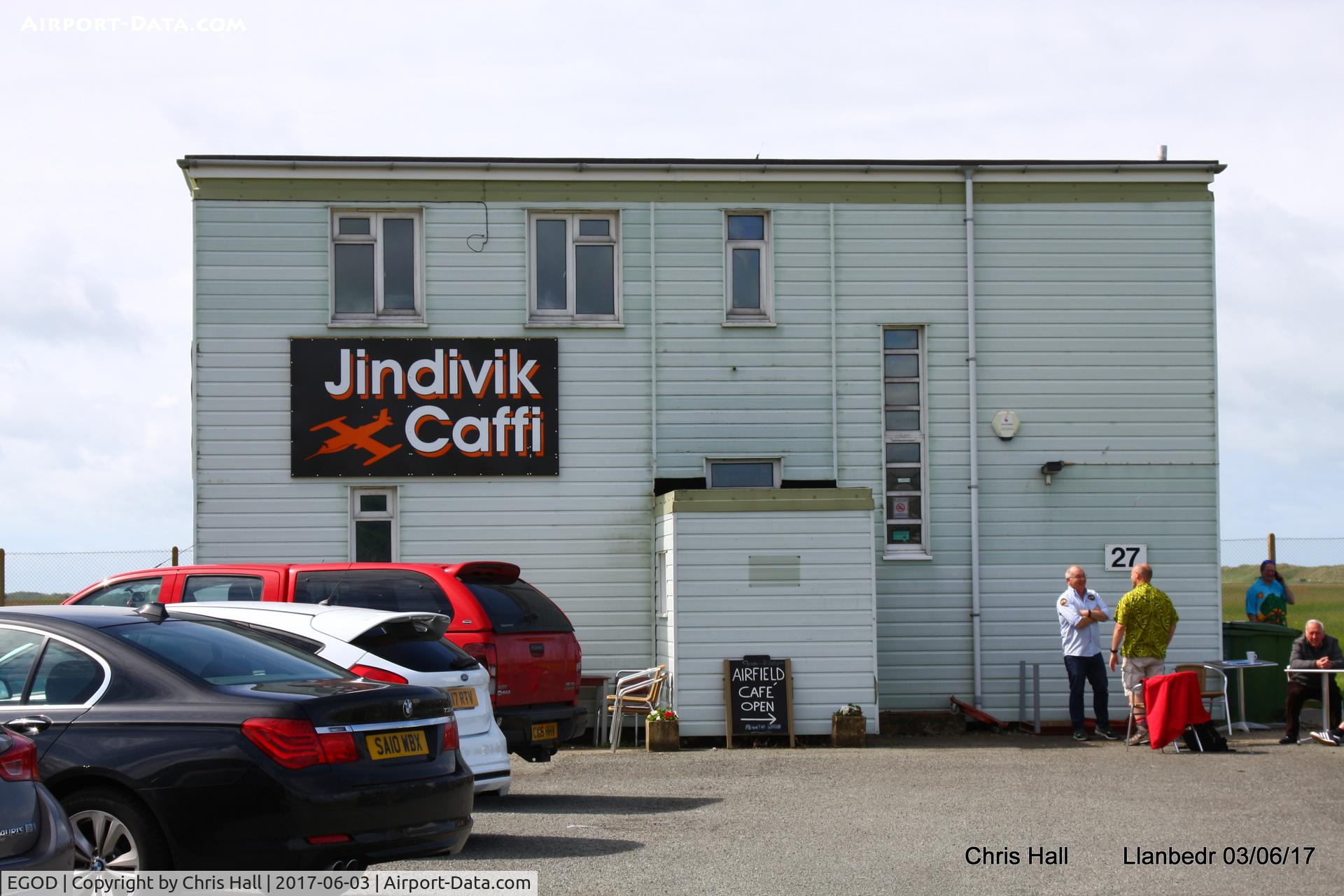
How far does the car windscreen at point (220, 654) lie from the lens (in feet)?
23.6

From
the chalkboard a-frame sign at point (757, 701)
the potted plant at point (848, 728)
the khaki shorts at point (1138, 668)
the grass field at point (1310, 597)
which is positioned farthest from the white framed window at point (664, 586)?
the grass field at point (1310, 597)

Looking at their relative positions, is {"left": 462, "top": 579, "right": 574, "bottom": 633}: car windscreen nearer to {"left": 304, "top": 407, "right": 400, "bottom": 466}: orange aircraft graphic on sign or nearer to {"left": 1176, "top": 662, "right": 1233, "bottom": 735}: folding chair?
{"left": 304, "top": 407, "right": 400, "bottom": 466}: orange aircraft graphic on sign

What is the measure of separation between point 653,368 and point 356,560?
4215 mm

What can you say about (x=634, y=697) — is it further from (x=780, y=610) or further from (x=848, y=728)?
(x=848, y=728)

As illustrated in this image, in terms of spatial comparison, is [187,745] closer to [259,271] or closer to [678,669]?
[678,669]

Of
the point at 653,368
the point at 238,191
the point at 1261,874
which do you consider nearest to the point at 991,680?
the point at 653,368

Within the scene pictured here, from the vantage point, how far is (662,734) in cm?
1541

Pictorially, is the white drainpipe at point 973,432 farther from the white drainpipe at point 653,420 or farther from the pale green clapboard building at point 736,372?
the white drainpipe at point 653,420

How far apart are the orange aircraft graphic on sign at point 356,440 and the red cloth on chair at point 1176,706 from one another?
8.94 meters

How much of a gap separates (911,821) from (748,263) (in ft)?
30.9

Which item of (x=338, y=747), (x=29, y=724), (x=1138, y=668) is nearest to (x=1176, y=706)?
(x=1138, y=668)

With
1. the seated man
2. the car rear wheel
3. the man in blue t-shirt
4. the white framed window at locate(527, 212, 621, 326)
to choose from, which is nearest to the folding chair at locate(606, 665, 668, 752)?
the white framed window at locate(527, 212, 621, 326)

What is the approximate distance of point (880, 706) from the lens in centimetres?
1780

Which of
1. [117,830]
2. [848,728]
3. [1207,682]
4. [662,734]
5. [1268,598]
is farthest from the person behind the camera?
[1268,598]
